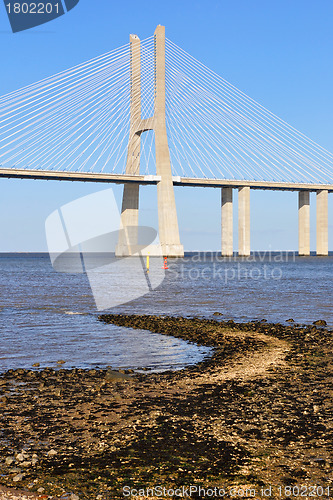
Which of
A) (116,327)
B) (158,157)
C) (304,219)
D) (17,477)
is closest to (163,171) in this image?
(158,157)

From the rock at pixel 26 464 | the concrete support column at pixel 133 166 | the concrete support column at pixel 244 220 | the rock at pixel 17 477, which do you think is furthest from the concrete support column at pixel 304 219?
the rock at pixel 17 477

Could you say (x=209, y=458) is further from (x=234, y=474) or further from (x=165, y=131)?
(x=165, y=131)

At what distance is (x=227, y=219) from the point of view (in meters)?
96.2

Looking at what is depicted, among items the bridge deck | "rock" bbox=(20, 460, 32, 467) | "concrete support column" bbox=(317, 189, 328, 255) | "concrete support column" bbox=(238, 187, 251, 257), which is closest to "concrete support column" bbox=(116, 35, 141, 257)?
the bridge deck

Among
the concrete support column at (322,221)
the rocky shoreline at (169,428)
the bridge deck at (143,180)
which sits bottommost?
the rocky shoreline at (169,428)

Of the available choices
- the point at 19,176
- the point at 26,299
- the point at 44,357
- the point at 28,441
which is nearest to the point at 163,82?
the point at 19,176

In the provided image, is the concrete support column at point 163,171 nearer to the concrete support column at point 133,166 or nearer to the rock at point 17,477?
the concrete support column at point 133,166

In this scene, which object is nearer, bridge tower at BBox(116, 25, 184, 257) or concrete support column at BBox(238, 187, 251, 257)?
bridge tower at BBox(116, 25, 184, 257)

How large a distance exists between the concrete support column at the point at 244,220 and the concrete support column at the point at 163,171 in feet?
52.1

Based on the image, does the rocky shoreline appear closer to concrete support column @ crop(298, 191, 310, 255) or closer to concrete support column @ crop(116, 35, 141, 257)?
concrete support column @ crop(116, 35, 141, 257)

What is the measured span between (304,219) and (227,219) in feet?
50.7

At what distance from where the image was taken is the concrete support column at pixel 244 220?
91.4m

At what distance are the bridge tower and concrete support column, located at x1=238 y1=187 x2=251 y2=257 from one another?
51.2ft

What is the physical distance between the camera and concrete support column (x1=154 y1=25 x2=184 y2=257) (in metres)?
73.5
